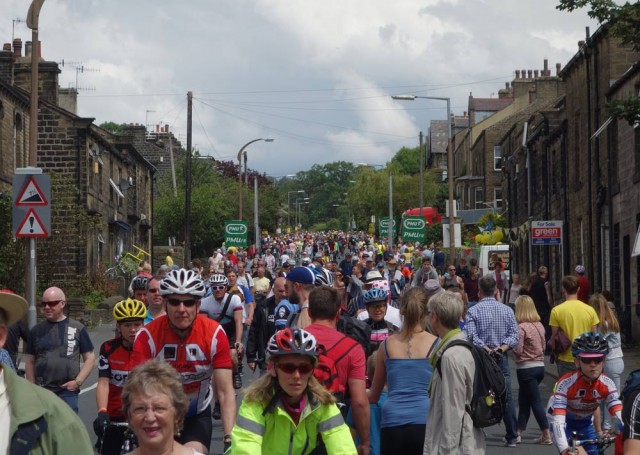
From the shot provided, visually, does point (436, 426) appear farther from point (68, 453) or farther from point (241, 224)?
point (241, 224)

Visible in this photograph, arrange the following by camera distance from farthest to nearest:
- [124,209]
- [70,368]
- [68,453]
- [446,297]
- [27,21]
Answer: [124,209] < [27,21] < [70,368] < [446,297] < [68,453]

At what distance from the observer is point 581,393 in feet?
27.8

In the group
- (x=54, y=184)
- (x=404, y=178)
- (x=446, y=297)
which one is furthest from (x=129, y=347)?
(x=404, y=178)

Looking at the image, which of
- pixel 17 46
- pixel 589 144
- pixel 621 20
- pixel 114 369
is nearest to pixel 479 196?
pixel 17 46

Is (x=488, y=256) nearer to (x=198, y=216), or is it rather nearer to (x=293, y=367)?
(x=198, y=216)

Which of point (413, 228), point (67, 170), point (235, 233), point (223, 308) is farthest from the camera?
point (235, 233)

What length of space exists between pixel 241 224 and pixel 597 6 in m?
35.7

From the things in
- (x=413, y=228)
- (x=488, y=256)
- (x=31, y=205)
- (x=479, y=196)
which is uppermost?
(x=479, y=196)

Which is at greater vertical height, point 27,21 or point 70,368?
point 27,21

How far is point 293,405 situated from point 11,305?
5.17 feet

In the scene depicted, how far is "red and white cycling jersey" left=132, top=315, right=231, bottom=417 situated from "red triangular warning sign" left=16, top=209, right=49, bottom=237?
980cm

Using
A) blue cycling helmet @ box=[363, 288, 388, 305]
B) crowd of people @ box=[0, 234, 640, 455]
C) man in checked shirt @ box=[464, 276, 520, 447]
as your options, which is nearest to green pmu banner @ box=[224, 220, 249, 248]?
crowd of people @ box=[0, 234, 640, 455]

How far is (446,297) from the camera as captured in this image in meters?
7.98

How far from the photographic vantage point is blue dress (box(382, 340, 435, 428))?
7.76 m
